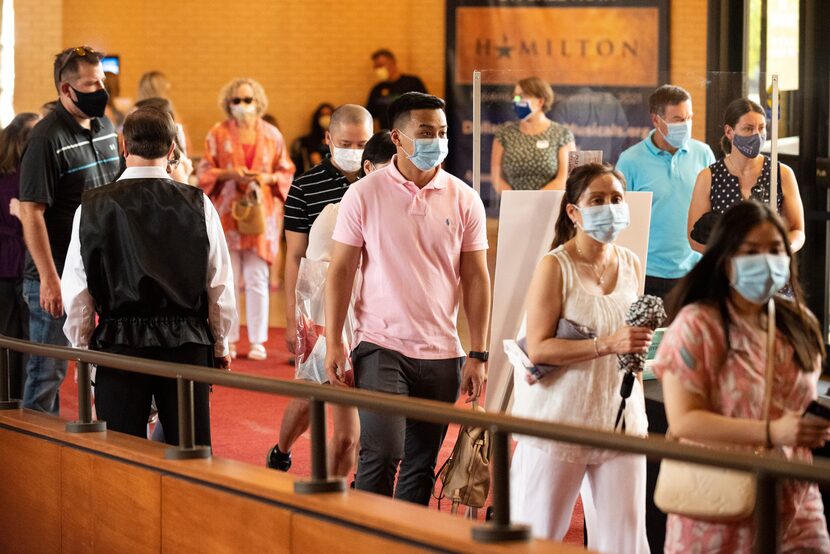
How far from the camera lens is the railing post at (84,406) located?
4.07 meters

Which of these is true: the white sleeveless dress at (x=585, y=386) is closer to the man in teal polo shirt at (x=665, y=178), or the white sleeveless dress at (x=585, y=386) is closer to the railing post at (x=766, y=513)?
the railing post at (x=766, y=513)

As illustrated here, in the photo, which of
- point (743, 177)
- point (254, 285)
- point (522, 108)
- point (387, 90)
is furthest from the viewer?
point (387, 90)

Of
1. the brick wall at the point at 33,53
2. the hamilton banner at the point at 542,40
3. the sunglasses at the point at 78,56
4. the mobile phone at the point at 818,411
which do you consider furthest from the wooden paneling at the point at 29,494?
the brick wall at the point at 33,53

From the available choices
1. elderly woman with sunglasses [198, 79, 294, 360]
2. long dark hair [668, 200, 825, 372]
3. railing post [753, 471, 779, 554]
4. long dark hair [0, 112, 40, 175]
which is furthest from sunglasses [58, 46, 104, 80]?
railing post [753, 471, 779, 554]

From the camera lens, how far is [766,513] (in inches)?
95.1

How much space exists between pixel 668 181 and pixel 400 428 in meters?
1.99

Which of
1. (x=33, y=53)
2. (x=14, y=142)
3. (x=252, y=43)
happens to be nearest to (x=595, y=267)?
(x=14, y=142)

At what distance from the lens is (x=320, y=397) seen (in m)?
3.22

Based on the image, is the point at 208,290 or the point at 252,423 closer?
the point at 208,290

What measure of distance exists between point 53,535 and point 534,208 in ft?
6.44

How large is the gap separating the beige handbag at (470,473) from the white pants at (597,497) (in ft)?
1.82

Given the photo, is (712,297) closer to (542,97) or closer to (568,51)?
(542,97)

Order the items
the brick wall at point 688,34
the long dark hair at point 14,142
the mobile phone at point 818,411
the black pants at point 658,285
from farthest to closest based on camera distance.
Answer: the brick wall at point 688,34, the long dark hair at point 14,142, the black pants at point 658,285, the mobile phone at point 818,411

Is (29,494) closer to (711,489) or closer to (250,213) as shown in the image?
(711,489)
